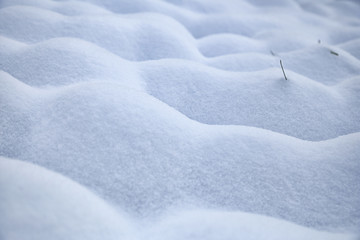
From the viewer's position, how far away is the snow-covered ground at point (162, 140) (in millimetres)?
418

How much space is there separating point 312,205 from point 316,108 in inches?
12.7

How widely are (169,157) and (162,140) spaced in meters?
0.04

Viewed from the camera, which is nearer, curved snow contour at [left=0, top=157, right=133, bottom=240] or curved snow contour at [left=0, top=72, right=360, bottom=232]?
curved snow contour at [left=0, top=157, right=133, bottom=240]

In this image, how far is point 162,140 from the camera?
53 cm

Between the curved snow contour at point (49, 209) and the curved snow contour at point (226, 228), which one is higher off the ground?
the curved snow contour at point (49, 209)

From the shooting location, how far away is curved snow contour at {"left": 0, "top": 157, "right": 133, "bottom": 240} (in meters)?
0.36

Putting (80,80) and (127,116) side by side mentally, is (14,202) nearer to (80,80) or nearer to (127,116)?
(127,116)

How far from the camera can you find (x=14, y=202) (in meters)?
0.37

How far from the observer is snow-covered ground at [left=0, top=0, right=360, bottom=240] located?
42 centimetres

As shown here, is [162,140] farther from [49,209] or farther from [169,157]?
[49,209]

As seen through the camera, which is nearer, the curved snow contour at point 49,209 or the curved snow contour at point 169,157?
the curved snow contour at point 49,209

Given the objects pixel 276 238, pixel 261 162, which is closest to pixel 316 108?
pixel 261 162

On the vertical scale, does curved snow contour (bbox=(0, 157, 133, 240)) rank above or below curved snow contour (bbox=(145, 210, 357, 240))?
above

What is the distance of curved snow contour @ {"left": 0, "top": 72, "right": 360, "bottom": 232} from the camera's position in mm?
475
